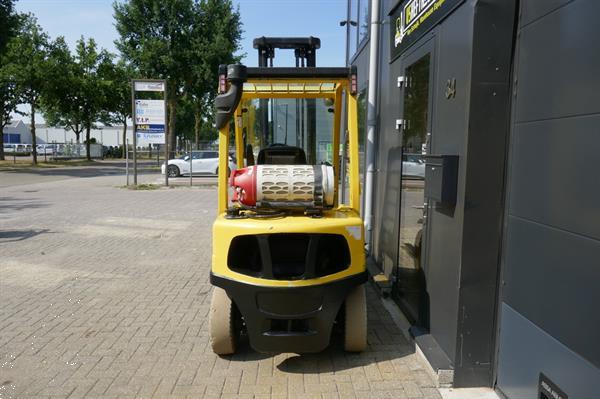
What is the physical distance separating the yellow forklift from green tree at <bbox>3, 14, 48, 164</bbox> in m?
33.9

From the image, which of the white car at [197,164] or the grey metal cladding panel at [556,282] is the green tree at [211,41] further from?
the grey metal cladding panel at [556,282]

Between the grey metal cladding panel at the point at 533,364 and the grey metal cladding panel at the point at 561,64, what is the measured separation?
1.18 meters

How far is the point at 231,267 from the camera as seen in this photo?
380 centimetres

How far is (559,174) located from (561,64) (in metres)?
0.56

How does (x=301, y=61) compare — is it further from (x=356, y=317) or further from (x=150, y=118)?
(x=150, y=118)

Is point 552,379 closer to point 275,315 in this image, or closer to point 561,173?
point 561,173

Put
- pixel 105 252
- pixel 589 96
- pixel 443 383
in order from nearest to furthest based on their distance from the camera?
pixel 589 96
pixel 443 383
pixel 105 252

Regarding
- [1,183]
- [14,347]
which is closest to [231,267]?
[14,347]

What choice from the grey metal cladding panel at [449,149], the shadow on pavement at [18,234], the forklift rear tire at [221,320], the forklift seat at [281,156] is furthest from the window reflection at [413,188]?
the shadow on pavement at [18,234]

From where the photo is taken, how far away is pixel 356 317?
157 inches

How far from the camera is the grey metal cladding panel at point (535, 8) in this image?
8.46 feet

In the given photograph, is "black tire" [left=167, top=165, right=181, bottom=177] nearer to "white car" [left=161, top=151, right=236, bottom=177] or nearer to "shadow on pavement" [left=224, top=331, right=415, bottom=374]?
"white car" [left=161, top=151, right=236, bottom=177]

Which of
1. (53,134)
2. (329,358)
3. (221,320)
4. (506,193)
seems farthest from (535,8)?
(53,134)

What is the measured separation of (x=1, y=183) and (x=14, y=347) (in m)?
Result: 20.0
